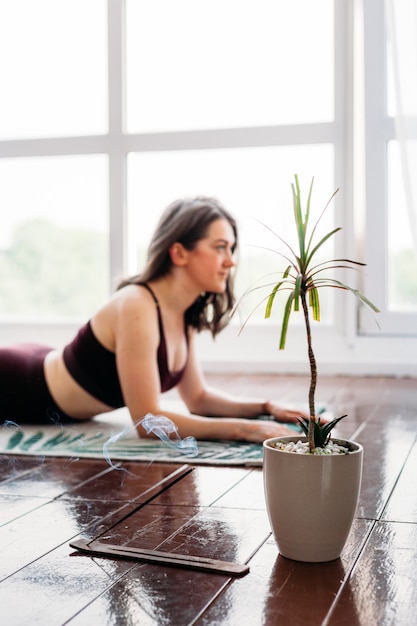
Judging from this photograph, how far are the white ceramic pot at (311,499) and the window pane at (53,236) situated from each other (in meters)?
3.01

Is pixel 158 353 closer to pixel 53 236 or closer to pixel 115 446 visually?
pixel 115 446

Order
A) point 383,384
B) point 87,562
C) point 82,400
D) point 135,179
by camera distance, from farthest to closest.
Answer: point 135,179 < point 383,384 < point 82,400 < point 87,562

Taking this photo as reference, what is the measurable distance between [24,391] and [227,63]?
6.96 ft

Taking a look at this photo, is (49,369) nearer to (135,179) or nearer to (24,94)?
(135,179)

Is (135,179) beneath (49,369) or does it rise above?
above

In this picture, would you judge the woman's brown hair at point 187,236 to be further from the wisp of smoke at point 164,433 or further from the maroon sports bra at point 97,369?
the wisp of smoke at point 164,433

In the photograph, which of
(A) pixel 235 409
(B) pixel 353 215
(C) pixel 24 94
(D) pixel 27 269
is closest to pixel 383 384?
(B) pixel 353 215

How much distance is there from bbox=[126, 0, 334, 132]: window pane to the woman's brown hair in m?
1.66

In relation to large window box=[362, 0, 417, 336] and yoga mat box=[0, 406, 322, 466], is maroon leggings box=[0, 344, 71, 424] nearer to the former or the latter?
yoga mat box=[0, 406, 322, 466]

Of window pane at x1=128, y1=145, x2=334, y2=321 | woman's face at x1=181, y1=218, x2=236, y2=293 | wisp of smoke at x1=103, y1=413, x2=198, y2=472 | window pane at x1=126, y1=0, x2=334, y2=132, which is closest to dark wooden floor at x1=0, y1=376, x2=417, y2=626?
wisp of smoke at x1=103, y1=413, x2=198, y2=472

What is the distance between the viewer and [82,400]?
98.8 inches

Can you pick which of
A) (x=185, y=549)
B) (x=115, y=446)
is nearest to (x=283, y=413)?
(x=115, y=446)

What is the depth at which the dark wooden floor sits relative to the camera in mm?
1095

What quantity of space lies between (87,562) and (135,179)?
2.99 m
